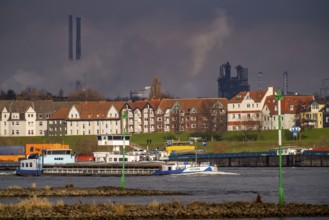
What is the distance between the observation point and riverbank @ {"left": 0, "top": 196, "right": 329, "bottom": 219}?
6569cm

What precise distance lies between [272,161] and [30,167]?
4780cm

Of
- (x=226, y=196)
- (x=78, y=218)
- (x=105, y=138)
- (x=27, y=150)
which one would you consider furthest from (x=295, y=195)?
(x=27, y=150)

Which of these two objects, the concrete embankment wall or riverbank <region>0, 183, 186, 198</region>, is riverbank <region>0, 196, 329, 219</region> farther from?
the concrete embankment wall

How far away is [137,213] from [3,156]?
12899 centimetres

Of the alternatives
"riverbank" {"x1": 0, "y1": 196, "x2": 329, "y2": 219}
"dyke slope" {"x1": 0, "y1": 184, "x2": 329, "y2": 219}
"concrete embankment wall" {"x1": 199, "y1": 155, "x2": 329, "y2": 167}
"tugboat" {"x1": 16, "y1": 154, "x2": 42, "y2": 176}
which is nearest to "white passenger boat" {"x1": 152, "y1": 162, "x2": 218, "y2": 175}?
"tugboat" {"x1": 16, "y1": 154, "x2": 42, "y2": 176}

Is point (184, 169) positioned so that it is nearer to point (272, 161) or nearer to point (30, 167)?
point (30, 167)

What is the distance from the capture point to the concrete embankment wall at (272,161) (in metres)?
166

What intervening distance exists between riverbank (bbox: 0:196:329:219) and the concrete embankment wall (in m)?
97.6

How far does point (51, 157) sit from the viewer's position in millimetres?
145000

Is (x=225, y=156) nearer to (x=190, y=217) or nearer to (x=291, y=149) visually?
(x=291, y=149)

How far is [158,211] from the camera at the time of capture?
67188 mm

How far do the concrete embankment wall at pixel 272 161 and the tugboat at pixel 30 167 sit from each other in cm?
4154

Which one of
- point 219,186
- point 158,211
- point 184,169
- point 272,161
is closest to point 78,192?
point 219,186

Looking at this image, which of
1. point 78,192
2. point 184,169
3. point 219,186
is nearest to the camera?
point 78,192
